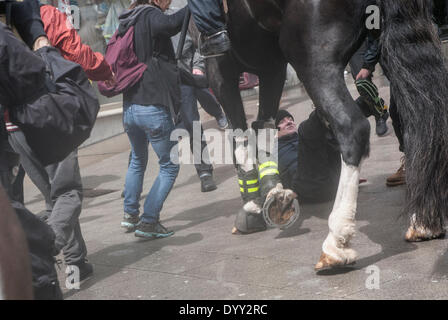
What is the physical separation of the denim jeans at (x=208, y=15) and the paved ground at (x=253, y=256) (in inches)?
63.3

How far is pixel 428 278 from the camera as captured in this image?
13.5ft

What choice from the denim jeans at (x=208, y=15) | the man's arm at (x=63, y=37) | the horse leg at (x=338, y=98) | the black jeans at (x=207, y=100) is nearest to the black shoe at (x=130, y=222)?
the man's arm at (x=63, y=37)

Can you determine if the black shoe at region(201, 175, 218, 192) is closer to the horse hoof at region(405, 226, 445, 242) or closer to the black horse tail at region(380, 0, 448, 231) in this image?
the horse hoof at region(405, 226, 445, 242)

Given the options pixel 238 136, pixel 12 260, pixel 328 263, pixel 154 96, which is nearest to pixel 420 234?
pixel 328 263

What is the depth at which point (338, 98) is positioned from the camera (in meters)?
4.44

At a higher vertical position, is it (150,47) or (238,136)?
(150,47)

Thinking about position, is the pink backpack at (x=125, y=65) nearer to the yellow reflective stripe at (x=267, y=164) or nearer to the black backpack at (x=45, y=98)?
the yellow reflective stripe at (x=267, y=164)

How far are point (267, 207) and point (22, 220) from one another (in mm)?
2460

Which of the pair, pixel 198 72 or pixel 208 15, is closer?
pixel 208 15

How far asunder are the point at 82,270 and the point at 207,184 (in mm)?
3249

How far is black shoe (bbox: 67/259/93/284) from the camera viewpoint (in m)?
5.16

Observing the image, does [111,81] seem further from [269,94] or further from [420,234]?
[420,234]
